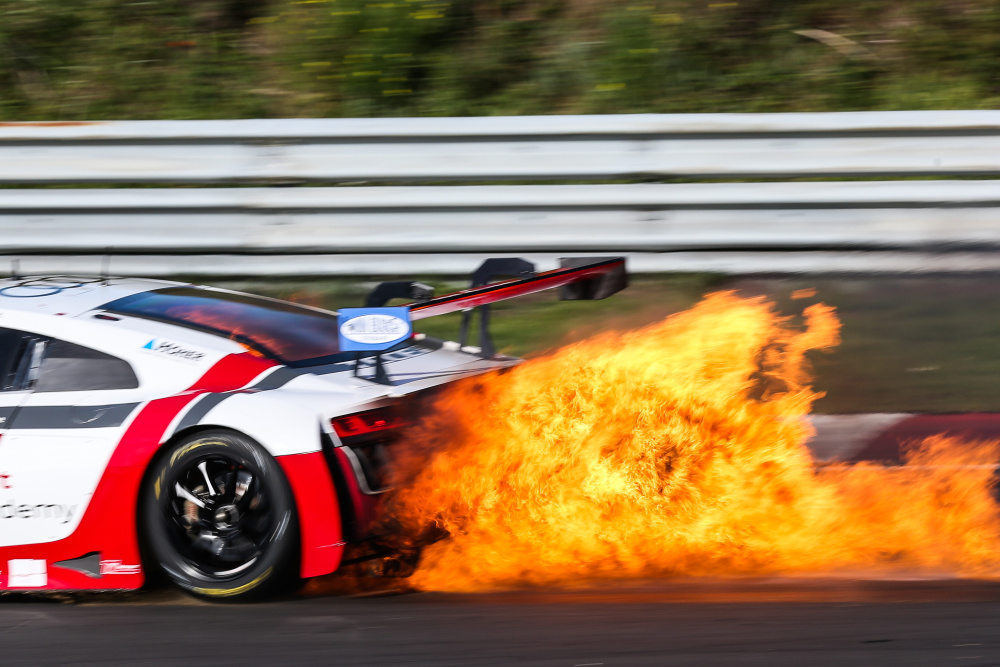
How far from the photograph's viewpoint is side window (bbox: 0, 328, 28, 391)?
14.0 feet

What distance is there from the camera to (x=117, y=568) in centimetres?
408

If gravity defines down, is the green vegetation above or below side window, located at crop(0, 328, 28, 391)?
above

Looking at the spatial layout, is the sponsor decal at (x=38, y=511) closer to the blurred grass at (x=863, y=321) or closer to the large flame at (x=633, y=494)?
the large flame at (x=633, y=494)

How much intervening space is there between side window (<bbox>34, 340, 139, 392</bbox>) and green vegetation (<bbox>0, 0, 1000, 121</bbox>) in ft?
13.3

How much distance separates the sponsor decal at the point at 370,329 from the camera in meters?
4.12

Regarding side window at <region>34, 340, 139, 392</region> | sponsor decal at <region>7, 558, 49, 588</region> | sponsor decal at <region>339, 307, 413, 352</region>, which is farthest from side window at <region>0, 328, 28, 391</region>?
sponsor decal at <region>339, 307, 413, 352</region>

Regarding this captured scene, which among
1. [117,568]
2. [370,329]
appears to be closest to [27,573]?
[117,568]

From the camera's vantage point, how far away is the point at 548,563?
4.27 meters

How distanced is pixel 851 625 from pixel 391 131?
422 cm

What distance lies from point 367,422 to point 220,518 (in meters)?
0.63

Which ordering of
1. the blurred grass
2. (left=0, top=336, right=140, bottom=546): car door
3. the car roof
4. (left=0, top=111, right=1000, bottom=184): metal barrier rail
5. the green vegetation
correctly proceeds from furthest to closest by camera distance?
the green vegetation → (left=0, top=111, right=1000, bottom=184): metal barrier rail → the blurred grass → the car roof → (left=0, top=336, right=140, bottom=546): car door

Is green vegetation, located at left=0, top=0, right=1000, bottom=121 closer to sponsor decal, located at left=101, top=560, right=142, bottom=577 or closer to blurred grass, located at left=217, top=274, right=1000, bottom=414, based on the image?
blurred grass, located at left=217, top=274, right=1000, bottom=414

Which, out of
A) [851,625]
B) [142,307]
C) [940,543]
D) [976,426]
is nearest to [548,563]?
[851,625]

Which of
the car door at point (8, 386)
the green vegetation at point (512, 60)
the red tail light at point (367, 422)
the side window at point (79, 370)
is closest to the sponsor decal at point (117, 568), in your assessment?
the car door at point (8, 386)
